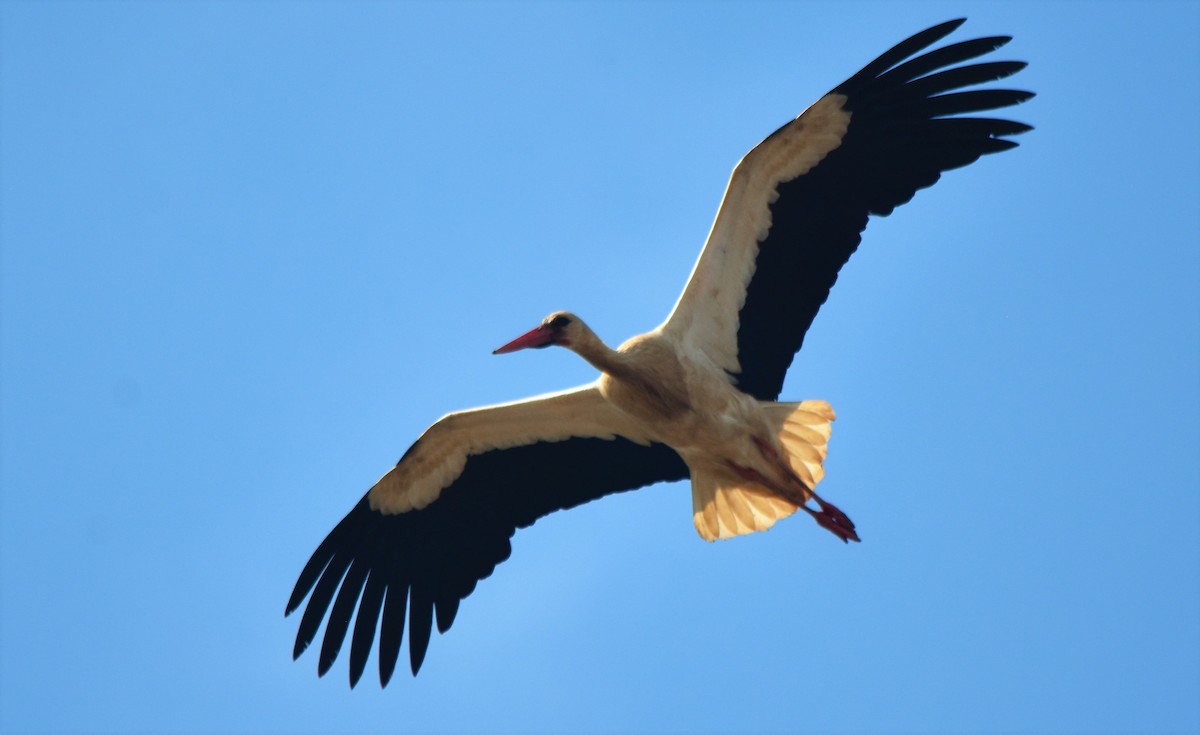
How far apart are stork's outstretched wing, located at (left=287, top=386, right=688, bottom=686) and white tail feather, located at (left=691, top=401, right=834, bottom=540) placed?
14.9 inches

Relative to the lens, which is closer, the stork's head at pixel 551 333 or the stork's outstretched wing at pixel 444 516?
the stork's head at pixel 551 333

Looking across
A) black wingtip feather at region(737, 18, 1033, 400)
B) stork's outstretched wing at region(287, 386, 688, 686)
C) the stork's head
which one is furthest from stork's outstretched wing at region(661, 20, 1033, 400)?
stork's outstretched wing at region(287, 386, 688, 686)

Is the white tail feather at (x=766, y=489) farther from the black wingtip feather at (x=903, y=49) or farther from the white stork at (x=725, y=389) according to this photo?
the black wingtip feather at (x=903, y=49)

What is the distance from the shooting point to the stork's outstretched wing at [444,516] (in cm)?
922

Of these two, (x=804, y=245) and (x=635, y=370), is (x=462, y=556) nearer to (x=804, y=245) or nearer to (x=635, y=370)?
(x=635, y=370)

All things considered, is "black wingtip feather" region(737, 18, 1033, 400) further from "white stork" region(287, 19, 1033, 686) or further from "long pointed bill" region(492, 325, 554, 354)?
"long pointed bill" region(492, 325, 554, 354)

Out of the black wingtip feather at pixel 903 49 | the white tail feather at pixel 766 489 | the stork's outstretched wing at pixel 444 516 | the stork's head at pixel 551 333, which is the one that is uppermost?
the black wingtip feather at pixel 903 49

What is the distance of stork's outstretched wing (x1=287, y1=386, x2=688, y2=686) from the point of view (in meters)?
9.22

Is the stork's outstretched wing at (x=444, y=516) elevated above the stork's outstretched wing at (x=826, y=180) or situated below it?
below

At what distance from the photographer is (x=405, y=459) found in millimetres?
9203

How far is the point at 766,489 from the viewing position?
8.76 metres

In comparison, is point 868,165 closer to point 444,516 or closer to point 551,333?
point 551,333

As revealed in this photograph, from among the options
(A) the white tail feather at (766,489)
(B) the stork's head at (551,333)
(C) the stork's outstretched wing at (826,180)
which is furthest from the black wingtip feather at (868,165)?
(B) the stork's head at (551,333)

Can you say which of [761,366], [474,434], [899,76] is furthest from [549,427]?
[899,76]
